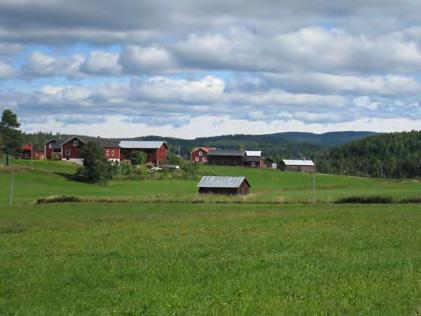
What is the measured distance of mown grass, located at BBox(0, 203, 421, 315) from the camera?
1435cm

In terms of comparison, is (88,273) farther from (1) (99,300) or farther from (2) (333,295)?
(2) (333,295)

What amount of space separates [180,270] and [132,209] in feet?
137

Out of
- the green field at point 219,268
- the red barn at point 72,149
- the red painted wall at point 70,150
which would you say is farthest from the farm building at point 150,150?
the green field at point 219,268

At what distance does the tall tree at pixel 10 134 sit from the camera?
406 ft

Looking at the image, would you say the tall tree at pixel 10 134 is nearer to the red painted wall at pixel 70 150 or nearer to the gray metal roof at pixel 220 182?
the red painted wall at pixel 70 150

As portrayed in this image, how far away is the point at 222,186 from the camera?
94.8m

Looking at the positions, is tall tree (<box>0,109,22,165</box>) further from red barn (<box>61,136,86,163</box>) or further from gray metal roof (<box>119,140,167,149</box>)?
gray metal roof (<box>119,140,167,149</box>)

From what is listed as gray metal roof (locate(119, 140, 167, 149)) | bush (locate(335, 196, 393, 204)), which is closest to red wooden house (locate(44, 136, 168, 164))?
gray metal roof (locate(119, 140, 167, 149))

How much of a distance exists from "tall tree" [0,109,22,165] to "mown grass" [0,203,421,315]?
3758 inches

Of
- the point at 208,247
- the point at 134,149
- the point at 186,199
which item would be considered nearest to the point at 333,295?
the point at 208,247

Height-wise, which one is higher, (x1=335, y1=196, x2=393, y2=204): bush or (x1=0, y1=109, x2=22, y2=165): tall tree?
(x1=0, y1=109, x2=22, y2=165): tall tree

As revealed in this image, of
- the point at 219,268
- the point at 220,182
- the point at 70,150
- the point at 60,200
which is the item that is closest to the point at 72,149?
the point at 70,150

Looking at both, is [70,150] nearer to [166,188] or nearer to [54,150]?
[54,150]

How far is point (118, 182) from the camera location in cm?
11312
